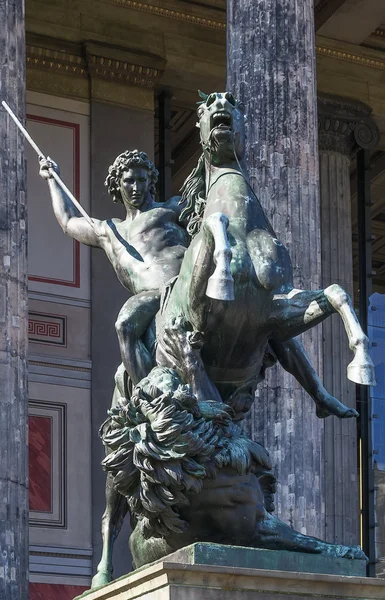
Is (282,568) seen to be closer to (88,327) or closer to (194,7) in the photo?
(88,327)

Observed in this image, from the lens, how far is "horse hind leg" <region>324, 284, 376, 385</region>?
5.96 metres

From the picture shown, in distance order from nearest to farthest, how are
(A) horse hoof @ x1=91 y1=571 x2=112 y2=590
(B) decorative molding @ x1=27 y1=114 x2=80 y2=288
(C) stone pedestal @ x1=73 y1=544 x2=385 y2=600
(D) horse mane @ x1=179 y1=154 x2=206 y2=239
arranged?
(C) stone pedestal @ x1=73 y1=544 x2=385 y2=600 → (A) horse hoof @ x1=91 y1=571 x2=112 y2=590 → (D) horse mane @ x1=179 y1=154 x2=206 y2=239 → (B) decorative molding @ x1=27 y1=114 x2=80 y2=288

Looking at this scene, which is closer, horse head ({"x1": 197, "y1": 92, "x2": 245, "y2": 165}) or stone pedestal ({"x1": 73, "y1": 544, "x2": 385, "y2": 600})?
stone pedestal ({"x1": 73, "y1": 544, "x2": 385, "y2": 600})

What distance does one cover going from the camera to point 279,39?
14516 millimetres

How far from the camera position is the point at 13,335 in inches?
555

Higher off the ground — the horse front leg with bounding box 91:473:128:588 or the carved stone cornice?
the carved stone cornice

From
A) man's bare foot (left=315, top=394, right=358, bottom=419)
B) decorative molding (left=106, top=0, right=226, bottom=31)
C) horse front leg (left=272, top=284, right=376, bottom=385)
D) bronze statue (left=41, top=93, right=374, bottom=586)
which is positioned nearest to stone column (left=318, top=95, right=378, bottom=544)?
decorative molding (left=106, top=0, right=226, bottom=31)

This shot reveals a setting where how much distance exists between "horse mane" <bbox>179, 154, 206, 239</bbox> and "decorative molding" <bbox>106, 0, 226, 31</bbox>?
1480 cm

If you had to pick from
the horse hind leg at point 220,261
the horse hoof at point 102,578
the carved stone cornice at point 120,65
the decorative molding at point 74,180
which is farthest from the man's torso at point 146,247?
the carved stone cornice at point 120,65

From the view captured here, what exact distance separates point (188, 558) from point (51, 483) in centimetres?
1390

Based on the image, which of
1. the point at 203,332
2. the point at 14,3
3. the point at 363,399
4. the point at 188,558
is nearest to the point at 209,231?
the point at 203,332

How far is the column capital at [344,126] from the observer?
22.7 m

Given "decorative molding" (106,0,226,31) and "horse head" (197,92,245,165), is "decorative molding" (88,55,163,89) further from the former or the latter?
"horse head" (197,92,245,165)

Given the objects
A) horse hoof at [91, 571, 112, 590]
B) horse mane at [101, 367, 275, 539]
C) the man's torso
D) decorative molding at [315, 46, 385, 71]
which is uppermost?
decorative molding at [315, 46, 385, 71]
